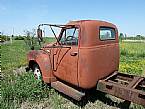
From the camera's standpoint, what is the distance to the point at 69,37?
6.32m

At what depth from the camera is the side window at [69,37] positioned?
234 inches

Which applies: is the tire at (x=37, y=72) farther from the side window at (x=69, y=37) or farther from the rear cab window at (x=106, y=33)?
the rear cab window at (x=106, y=33)

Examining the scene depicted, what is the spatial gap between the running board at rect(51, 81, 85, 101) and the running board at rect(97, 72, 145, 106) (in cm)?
52

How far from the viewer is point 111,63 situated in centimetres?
614

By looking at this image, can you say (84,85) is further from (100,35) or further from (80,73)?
(100,35)

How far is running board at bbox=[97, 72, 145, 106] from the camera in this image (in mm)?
4654

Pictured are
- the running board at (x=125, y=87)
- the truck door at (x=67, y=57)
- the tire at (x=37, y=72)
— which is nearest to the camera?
the running board at (x=125, y=87)

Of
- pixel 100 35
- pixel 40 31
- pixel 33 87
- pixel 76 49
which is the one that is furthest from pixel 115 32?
pixel 33 87

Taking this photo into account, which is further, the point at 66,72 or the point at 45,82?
the point at 45,82

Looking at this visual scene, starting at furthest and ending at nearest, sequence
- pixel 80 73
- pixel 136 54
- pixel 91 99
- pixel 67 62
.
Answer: pixel 136 54 < pixel 91 99 < pixel 67 62 < pixel 80 73

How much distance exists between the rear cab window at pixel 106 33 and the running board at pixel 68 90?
4.83 feet

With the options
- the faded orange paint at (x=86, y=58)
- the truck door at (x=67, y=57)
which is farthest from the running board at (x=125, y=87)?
the truck door at (x=67, y=57)

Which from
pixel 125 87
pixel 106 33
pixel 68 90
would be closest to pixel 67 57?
pixel 68 90

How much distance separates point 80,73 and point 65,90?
2.77ft
